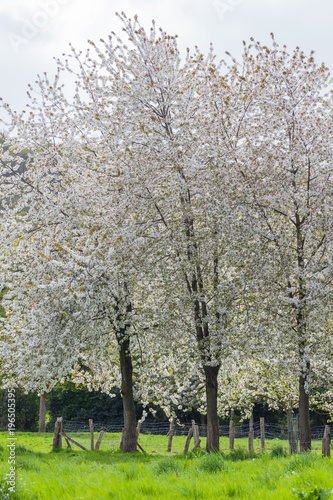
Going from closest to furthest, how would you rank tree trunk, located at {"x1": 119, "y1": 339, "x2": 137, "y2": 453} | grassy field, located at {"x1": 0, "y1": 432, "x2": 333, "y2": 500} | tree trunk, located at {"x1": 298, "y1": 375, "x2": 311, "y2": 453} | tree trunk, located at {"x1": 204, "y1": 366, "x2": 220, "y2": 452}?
grassy field, located at {"x1": 0, "y1": 432, "x2": 333, "y2": 500}
tree trunk, located at {"x1": 298, "y1": 375, "x2": 311, "y2": 453}
tree trunk, located at {"x1": 204, "y1": 366, "x2": 220, "y2": 452}
tree trunk, located at {"x1": 119, "y1": 339, "x2": 137, "y2": 453}

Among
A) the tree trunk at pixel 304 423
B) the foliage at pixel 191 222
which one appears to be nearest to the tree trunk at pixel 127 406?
the foliage at pixel 191 222

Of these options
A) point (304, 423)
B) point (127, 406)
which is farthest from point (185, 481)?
point (127, 406)

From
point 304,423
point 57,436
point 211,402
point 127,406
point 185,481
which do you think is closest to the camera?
point 185,481

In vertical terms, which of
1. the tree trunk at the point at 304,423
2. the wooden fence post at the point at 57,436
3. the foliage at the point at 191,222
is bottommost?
the wooden fence post at the point at 57,436

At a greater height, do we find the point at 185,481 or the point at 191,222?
the point at 191,222

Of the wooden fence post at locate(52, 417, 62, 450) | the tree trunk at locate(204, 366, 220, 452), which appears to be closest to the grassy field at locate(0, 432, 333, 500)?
the tree trunk at locate(204, 366, 220, 452)

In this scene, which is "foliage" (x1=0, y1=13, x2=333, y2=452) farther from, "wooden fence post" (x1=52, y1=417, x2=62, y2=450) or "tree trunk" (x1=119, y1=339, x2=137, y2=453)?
"wooden fence post" (x1=52, y1=417, x2=62, y2=450)

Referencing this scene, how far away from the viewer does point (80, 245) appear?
34.8 ft

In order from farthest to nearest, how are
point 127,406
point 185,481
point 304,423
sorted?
point 127,406
point 304,423
point 185,481

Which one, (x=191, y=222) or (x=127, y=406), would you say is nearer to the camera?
(x=191, y=222)

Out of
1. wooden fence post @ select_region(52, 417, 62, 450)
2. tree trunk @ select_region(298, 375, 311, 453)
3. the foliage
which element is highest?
the foliage


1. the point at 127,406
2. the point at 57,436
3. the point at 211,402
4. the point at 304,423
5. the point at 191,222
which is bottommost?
the point at 57,436

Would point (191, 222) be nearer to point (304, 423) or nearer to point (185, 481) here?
point (304, 423)

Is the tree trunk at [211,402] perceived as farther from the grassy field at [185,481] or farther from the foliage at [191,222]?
the grassy field at [185,481]
